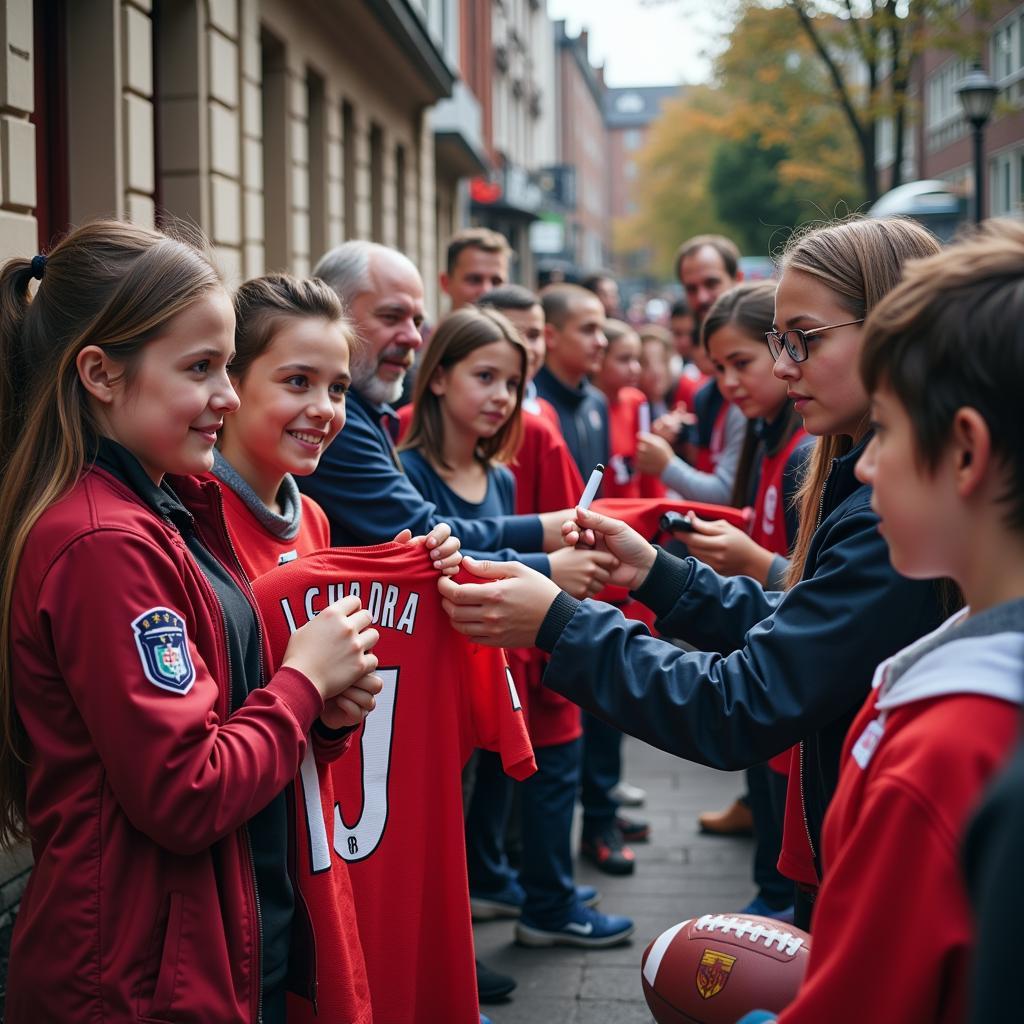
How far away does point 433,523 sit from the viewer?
161 inches

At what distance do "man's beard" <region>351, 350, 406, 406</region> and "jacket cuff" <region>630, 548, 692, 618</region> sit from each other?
1.47 meters

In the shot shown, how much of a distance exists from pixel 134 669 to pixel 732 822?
15.8 feet

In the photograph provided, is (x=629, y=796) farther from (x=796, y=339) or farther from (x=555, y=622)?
(x=796, y=339)

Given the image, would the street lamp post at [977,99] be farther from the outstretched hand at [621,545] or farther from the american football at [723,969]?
the american football at [723,969]

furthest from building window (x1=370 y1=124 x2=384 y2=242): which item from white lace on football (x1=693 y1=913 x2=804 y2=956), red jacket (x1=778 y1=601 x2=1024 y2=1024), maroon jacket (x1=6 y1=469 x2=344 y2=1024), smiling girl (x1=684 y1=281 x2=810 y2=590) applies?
red jacket (x1=778 y1=601 x2=1024 y2=1024)

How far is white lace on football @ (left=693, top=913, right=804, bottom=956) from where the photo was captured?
260 centimetres

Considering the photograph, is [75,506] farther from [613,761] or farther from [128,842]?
[613,761]

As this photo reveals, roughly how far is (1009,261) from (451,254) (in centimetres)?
659

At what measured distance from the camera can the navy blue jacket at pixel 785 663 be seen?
2.44 metres

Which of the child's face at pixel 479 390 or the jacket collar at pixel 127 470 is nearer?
the jacket collar at pixel 127 470

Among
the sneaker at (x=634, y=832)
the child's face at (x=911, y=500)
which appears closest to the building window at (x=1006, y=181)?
the sneaker at (x=634, y=832)

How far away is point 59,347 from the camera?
2312 millimetres

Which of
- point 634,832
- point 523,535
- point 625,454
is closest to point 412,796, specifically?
point 523,535

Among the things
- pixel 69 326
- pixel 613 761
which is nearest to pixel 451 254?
pixel 613 761
